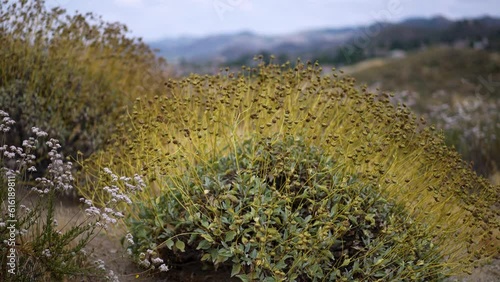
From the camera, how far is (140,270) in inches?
173

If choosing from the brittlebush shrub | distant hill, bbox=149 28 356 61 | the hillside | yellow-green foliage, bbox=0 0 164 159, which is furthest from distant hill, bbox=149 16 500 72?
the brittlebush shrub

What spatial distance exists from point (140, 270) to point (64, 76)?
108 inches

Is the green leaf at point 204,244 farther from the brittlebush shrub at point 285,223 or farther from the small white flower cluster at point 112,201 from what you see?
the small white flower cluster at point 112,201

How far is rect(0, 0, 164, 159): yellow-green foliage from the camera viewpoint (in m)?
5.82

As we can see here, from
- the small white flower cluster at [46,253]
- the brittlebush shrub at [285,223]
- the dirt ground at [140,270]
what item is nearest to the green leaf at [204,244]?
the brittlebush shrub at [285,223]

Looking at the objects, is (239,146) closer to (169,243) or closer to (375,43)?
(169,243)

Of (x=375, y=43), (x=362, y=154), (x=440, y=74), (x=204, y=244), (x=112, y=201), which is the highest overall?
(x=362, y=154)

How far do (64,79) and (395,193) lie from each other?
3911 mm

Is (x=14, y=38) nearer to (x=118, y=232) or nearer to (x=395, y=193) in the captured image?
(x=118, y=232)

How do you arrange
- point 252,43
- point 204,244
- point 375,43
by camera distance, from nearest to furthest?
point 204,244
point 375,43
point 252,43

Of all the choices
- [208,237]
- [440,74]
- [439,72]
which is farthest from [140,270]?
[439,72]

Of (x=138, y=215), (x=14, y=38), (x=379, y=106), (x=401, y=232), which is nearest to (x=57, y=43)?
(x=14, y=38)

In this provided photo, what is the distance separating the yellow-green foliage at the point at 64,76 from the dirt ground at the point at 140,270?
3.61ft

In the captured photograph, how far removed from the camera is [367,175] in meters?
3.89
